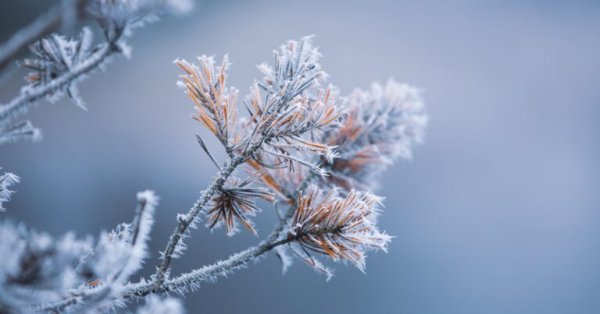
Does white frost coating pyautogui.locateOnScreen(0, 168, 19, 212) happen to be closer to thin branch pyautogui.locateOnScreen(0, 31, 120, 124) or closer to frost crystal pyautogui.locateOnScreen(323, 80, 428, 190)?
thin branch pyautogui.locateOnScreen(0, 31, 120, 124)

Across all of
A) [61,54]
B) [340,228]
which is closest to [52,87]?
[61,54]

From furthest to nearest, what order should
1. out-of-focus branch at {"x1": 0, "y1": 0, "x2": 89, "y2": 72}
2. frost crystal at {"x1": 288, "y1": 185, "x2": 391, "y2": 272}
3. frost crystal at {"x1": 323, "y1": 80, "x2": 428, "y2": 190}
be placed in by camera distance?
frost crystal at {"x1": 323, "y1": 80, "x2": 428, "y2": 190}
frost crystal at {"x1": 288, "y1": 185, "x2": 391, "y2": 272}
out-of-focus branch at {"x1": 0, "y1": 0, "x2": 89, "y2": 72}

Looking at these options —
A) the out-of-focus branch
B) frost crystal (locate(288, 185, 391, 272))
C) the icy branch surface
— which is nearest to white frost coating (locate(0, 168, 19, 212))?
the icy branch surface

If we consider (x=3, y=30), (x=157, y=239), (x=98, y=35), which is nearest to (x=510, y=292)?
(x=157, y=239)

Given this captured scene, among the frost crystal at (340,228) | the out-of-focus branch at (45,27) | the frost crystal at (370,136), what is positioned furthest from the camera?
Answer: the frost crystal at (370,136)

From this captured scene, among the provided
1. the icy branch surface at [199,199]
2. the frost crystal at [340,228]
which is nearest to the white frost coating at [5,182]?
the icy branch surface at [199,199]

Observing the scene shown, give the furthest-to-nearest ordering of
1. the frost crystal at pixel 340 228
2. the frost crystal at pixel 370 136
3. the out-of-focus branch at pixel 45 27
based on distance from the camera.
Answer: the frost crystal at pixel 370 136 < the frost crystal at pixel 340 228 < the out-of-focus branch at pixel 45 27

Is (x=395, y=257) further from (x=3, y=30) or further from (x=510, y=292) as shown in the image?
(x=3, y=30)

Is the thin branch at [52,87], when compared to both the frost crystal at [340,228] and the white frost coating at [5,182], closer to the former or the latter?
the white frost coating at [5,182]

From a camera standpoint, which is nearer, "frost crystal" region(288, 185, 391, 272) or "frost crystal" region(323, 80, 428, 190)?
"frost crystal" region(288, 185, 391, 272)
